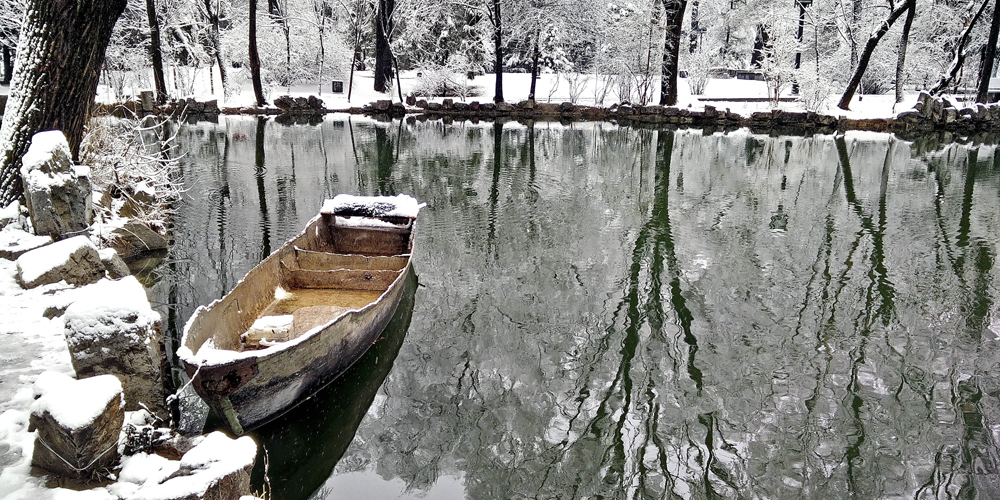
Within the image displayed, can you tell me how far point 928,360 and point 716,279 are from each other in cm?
296

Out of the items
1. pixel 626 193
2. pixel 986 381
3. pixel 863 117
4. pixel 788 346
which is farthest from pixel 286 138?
pixel 863 117

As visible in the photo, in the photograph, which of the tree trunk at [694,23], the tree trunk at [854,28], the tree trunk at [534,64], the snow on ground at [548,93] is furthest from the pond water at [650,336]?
the tree trunk at [694,23]

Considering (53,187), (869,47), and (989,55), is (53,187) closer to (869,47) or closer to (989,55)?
(869,47)

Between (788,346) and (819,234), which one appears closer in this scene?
(788,346)

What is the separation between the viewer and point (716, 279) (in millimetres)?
9703

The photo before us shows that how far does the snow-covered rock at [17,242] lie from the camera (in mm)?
7344

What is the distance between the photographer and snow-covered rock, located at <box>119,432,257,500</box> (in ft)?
11.8

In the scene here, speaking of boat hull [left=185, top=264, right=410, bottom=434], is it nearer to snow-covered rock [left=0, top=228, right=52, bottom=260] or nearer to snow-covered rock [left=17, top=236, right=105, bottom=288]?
snow-covered rock [left=17, top=236, right=105, bottom=288]

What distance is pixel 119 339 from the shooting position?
459 centimetres

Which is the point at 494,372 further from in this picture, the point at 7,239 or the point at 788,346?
the point at 7,239

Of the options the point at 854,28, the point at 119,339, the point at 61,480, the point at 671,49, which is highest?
the point at 854,28

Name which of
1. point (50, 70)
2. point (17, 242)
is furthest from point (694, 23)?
point (17, 242)

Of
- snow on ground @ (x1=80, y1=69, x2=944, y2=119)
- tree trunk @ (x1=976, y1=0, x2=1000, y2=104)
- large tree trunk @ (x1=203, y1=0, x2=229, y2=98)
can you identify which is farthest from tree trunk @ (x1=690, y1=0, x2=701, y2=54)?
large tree trunk @ (x1=203, y1=0, x2=229, y2=98)

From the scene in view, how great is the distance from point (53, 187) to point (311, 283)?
2961mm
